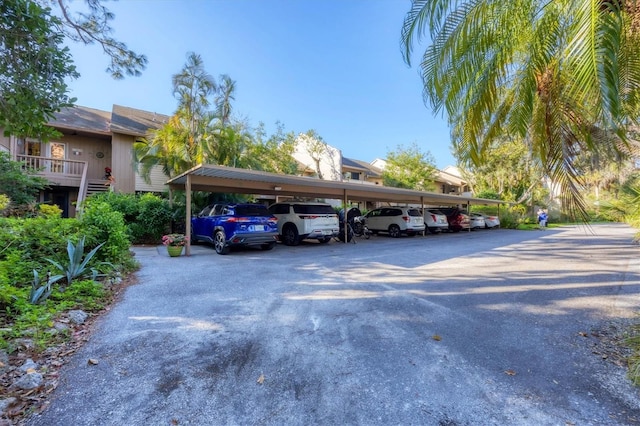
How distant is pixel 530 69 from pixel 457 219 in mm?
18862

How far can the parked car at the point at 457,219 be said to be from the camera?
21.3m

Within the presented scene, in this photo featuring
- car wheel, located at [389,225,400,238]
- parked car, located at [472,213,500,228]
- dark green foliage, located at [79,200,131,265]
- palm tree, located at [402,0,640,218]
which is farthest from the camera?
parked car, located at [472,213,500,228]

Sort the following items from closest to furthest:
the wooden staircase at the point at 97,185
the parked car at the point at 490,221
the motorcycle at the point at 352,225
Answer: the motorcycle at the point at 352,225, the wooden staircase at the point at 97,185, the parked car at the point at 490,221

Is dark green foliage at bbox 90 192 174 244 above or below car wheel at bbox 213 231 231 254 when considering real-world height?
above

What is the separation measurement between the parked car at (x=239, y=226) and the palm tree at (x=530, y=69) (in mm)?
6773

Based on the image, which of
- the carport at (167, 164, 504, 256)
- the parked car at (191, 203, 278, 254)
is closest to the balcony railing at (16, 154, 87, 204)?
the carport at (167, 164, 504, 256)

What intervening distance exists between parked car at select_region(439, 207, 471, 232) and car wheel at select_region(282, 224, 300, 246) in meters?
13.6

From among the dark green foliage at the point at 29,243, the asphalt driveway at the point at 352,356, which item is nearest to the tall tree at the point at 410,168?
the asphalt driveway at the point at 352,356

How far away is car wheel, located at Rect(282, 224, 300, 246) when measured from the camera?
12.5 metres

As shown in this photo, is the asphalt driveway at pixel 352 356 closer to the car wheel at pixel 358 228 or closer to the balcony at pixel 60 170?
the car wheel at pixel 358 228

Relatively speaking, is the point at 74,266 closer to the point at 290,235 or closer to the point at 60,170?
the point at 290,235

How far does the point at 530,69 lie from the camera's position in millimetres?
4043

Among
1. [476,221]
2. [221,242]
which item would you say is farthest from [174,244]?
[476,221]

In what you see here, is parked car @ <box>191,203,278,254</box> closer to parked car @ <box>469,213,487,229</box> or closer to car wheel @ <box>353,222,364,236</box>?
car wheel @ <box>353,222,364,236</box>
